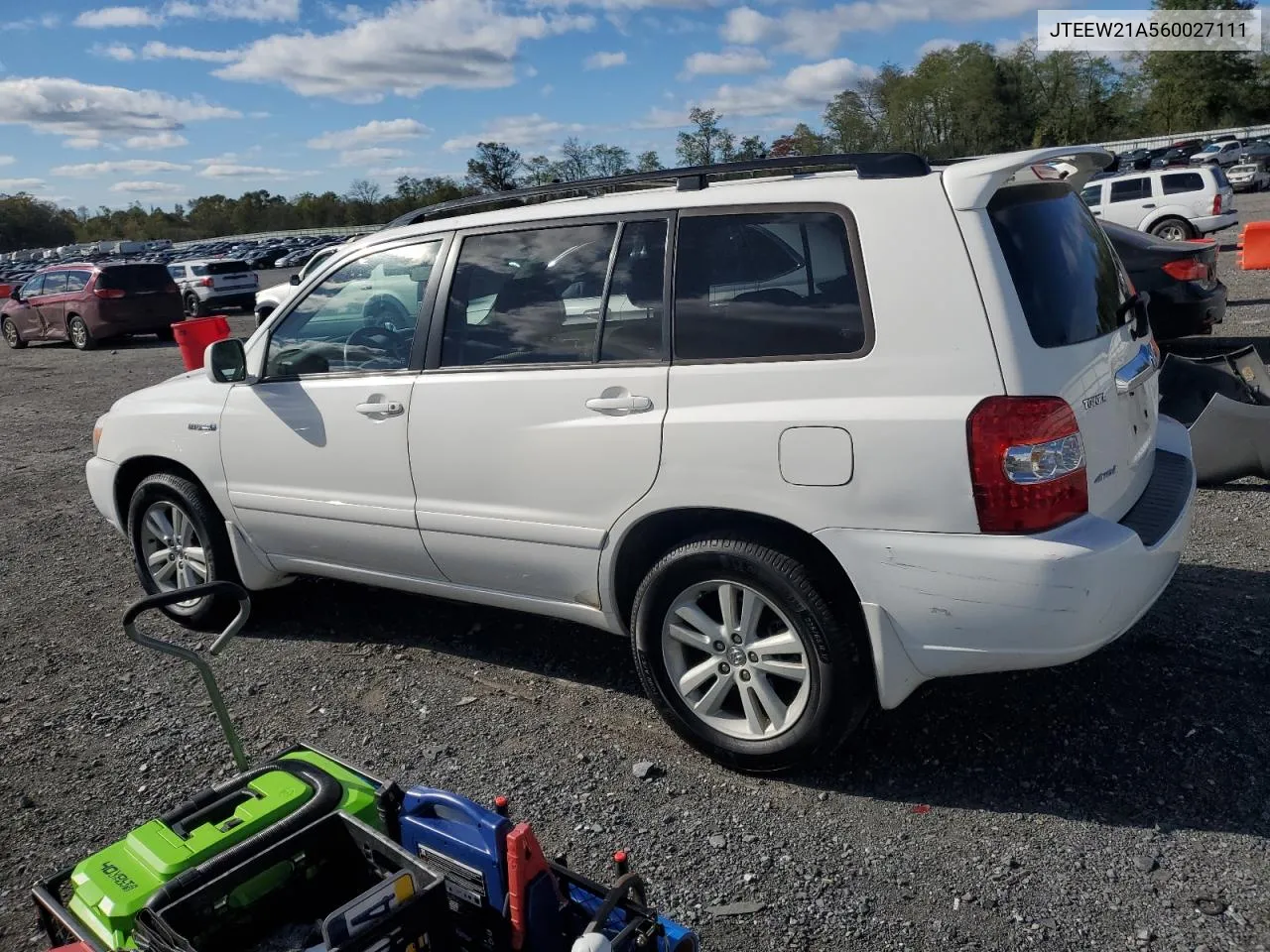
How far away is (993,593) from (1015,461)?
0.37 meters

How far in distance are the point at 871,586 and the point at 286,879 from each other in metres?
1.76

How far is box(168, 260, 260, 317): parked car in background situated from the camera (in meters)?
25.6

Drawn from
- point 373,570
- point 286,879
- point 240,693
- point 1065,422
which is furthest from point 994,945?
point 240,693

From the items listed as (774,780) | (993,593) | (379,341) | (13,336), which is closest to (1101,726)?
(993,593)

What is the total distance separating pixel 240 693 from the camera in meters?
4.44

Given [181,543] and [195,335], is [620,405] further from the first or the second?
[195,335]

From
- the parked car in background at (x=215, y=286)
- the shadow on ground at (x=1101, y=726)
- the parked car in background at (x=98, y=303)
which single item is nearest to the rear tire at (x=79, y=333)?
the parked car in background at (x=98, y=303)

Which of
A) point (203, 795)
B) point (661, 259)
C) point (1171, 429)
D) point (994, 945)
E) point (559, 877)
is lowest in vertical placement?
point (994, 945)

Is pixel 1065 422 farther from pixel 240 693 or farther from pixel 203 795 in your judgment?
pixel 240 693

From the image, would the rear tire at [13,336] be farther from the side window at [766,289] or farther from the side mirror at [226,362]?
the side window at [766,289]

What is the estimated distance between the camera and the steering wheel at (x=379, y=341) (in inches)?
164

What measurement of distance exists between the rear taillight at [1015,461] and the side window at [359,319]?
2.26 m

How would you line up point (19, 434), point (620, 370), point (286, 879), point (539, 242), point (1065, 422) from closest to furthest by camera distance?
point (286, 879) < point (1065, 422) < point (620, 370) < point (539, 242) < point (19, 434)

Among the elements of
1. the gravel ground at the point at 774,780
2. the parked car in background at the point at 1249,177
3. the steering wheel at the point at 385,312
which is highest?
the parked car in background at the point at 1249,177
